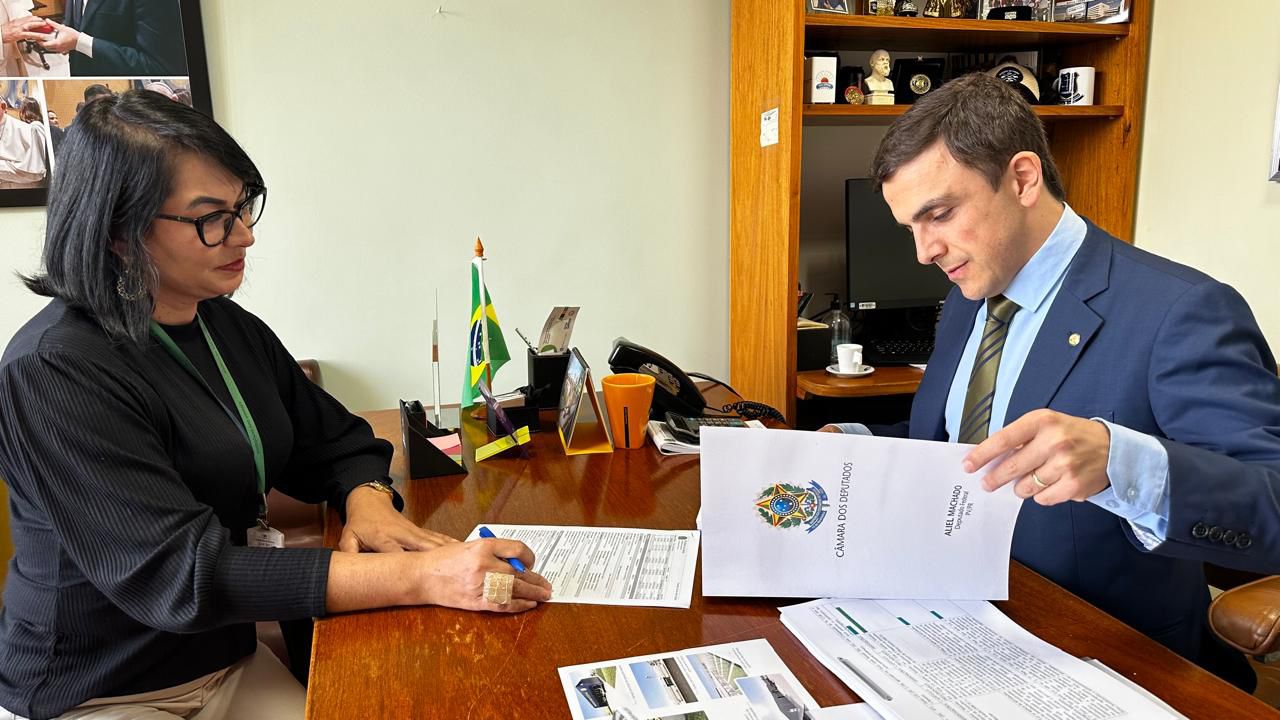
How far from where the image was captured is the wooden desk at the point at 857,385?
2.57 metres

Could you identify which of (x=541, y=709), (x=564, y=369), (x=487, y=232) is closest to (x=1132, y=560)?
(x=541, y=709)

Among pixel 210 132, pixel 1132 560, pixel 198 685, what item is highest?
pixel 210 132

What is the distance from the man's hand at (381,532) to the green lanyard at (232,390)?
0.49 ft

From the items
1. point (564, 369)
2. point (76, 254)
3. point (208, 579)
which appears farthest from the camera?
point (564, 369)

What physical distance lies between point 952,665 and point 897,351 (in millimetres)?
2061

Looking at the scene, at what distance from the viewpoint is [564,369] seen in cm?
205

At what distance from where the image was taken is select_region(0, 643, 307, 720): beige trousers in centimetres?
119

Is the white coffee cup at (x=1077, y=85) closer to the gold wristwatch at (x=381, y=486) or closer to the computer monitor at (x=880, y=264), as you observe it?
the computer monitor at (x=880, y=264)

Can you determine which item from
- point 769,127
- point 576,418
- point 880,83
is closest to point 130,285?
point 576,418

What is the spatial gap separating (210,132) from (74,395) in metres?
0.43

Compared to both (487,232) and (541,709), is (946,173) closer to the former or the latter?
(541,709)

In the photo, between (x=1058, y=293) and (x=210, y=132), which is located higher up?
(x=210, y=132)

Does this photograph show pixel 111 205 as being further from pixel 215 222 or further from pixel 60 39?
pixel 60 39

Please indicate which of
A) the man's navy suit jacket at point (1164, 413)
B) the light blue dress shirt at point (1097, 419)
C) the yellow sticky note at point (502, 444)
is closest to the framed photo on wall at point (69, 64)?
the yellow sticky note at point (502, 444)
